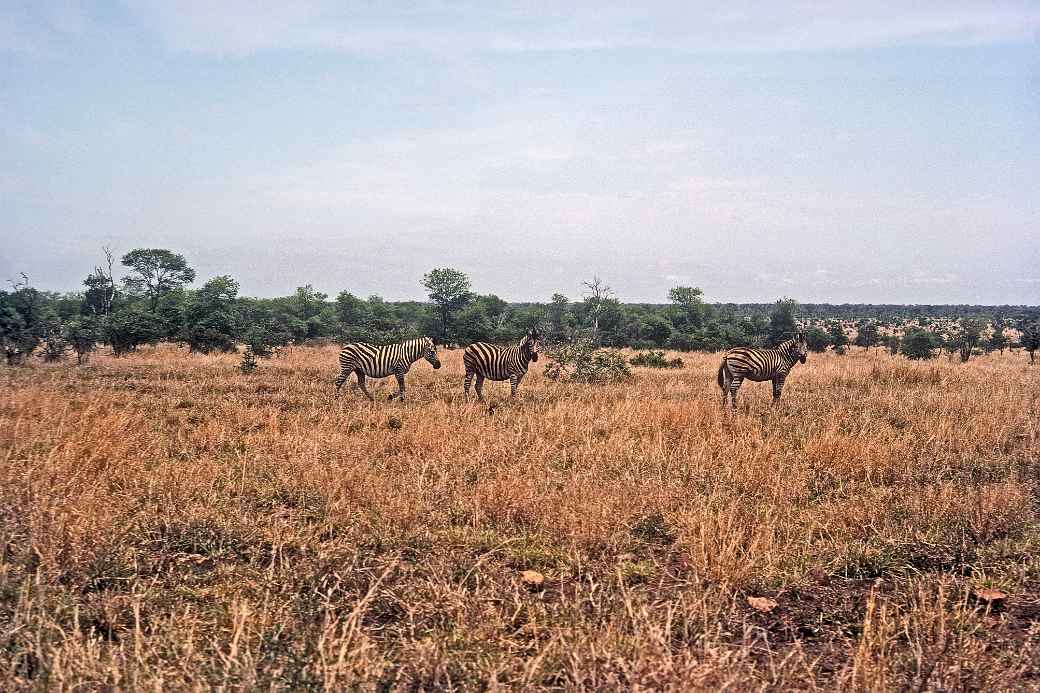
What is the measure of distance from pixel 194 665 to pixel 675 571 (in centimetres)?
301

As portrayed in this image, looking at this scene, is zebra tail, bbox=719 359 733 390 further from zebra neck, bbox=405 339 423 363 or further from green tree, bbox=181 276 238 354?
green tree, bbox=181 276 238 354

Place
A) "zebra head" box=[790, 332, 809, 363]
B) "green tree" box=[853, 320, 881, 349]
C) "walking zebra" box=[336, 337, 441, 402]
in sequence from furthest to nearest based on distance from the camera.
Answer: "green tree" box=[853, 320, 881, 349]
"walking zebra" box=[336, 337, 441, 402]
"zebra head" box=[790, 332, 809, 363]

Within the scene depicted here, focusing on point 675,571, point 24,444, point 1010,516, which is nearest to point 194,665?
point 675,571

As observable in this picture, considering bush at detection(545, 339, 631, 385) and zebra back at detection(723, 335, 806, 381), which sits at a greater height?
zebra back at detection(723, 335, 806, 381)

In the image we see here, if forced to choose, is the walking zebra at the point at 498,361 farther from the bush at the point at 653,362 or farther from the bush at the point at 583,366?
the bush at the point at 653,362

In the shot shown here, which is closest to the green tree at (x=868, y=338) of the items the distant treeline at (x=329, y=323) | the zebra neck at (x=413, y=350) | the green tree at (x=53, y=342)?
the distant treeline at (x=329, y=323)

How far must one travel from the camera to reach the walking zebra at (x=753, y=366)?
44.5 ft

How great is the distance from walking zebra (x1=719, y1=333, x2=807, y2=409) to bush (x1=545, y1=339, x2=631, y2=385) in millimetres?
5183

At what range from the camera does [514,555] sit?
14.7 ft

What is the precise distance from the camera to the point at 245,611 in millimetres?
3055

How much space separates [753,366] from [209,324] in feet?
82.3

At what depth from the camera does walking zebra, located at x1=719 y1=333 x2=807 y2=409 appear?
1357 centimetres

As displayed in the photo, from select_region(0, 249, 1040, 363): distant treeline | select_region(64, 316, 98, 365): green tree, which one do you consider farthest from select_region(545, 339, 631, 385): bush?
select_region(64, 316, 98, 365): green tree

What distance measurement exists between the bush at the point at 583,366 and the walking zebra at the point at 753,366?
17.0ft
